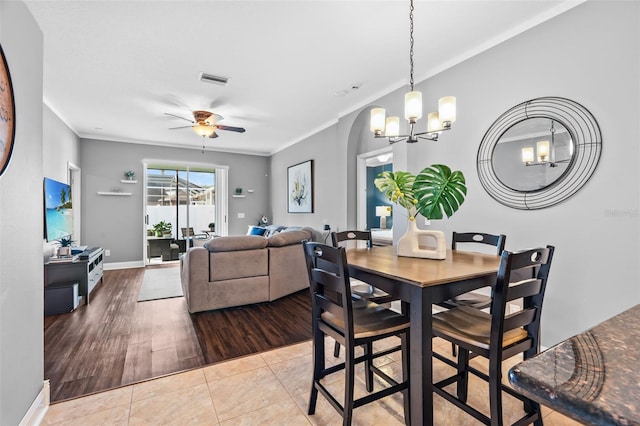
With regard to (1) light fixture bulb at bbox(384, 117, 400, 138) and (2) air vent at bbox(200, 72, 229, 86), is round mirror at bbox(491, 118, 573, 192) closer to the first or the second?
(1) light fixture bulb at bbox(384, 117, 400, 138)

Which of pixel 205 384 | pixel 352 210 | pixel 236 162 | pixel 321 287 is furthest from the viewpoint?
pixel 236 162

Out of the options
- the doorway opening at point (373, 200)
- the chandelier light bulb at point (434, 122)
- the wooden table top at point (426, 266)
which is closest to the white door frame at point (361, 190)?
the doorway opening at point (373, 200)

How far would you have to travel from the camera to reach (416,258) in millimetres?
1957

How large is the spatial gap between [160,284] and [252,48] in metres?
3.91

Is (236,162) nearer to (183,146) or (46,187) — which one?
(183,146)

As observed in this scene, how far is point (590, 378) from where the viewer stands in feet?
1.49

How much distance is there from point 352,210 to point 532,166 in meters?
2.53

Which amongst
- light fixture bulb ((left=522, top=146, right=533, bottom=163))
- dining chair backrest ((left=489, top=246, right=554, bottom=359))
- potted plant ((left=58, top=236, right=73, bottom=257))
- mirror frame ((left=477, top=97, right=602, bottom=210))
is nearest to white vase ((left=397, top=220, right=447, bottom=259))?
dining chair backrest ((left=489, top=246, right=554, bottom=359))

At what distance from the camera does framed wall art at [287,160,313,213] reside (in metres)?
5.80

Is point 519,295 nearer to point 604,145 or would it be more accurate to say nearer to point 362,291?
point 362,291

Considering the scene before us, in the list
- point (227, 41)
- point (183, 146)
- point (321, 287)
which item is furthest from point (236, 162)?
point (321, 287)

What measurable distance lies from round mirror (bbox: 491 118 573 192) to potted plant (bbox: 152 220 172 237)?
6724 mm

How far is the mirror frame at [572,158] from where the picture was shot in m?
2.11

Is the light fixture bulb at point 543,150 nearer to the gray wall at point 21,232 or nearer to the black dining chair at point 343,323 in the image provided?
the black dining chair at point 343,323
